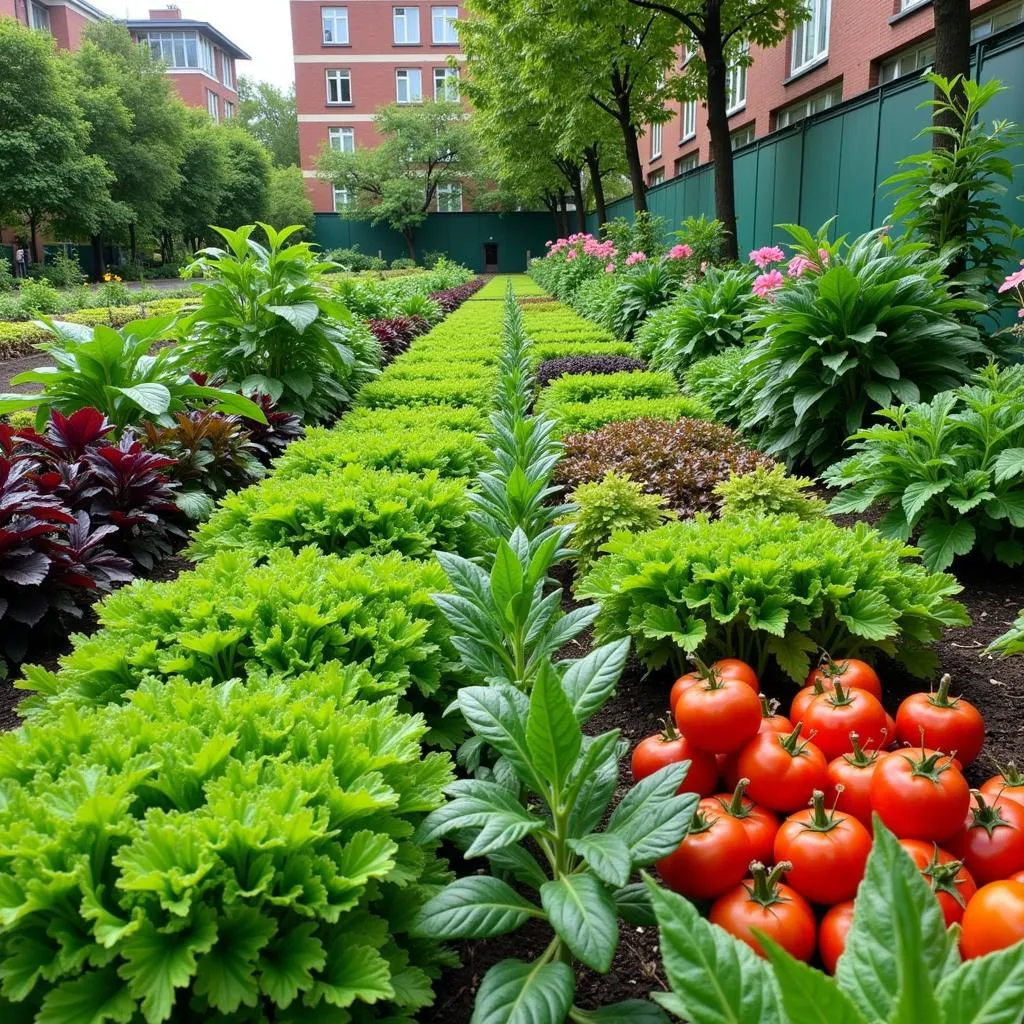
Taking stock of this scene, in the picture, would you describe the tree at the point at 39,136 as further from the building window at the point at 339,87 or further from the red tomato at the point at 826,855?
the red tomato at the point at 826,855

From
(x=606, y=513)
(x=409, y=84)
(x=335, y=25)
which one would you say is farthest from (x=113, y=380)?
(x=335, y=25)

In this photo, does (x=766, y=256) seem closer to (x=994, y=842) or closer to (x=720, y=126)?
(x=720, y=126)

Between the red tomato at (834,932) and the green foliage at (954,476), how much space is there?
226 cm

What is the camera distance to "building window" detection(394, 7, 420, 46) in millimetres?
45750

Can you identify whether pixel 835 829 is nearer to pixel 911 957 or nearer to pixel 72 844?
pixel 911 957

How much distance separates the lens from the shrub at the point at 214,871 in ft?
3.89

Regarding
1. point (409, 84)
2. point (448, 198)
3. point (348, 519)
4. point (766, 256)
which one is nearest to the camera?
point (348, 519)

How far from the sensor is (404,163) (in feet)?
144

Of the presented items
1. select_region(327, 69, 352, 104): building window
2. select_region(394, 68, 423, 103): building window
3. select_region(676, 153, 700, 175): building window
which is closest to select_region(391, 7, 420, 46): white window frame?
select_region(394, 68, 423, 103): building window

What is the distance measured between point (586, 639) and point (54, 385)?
3540mm

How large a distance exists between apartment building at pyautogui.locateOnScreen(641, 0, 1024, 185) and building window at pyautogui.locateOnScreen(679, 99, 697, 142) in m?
3.43

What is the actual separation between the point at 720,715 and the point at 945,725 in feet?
1.70

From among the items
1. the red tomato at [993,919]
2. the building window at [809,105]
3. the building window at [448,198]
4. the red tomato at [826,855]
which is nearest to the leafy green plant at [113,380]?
the red tomato at [826,855]

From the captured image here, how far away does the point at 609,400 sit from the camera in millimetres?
5898
